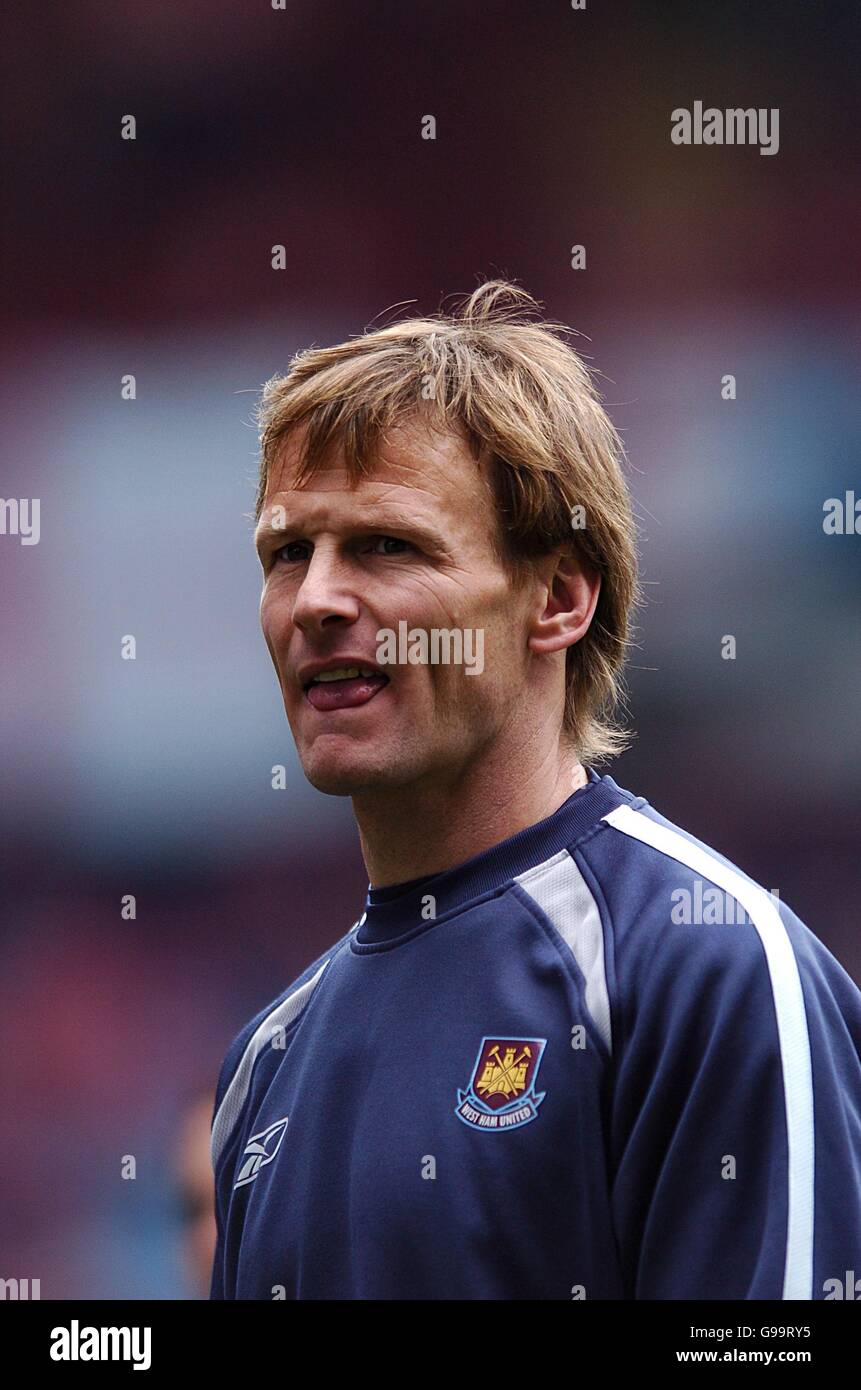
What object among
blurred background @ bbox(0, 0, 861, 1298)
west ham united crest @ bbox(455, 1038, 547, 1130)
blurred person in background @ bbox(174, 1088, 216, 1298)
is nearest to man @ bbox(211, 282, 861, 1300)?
A: west ham united crest @ bbox(455, 1038, 547, 1130)

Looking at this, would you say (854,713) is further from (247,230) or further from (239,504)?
(247,230)

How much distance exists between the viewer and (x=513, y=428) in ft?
6.97

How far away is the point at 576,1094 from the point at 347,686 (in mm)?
600

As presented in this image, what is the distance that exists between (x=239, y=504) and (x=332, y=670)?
3.81 meters

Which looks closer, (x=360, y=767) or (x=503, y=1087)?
(x=503, y=1087)

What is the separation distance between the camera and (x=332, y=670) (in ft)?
6.72

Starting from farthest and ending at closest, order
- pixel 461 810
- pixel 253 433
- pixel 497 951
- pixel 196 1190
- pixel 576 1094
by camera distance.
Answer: pixel 253 433 → pixel 196 1190 → pixel 461 810 → pixel 497 951 → pixel 576 1094

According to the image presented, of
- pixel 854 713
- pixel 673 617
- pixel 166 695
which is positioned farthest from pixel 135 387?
pixel 854 713

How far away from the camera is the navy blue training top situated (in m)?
1.68

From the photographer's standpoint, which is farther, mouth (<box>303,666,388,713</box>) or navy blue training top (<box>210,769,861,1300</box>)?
mouth (<box>303,666,388,713</box>)

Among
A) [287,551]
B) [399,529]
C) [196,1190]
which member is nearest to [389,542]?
[399,529]

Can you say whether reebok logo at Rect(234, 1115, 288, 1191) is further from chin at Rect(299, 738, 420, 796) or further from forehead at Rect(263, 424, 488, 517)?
forehead at Rect(263, 424, 488, 517)

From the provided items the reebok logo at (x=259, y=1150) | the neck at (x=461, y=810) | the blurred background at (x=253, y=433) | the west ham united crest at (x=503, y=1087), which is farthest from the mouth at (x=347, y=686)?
the blurred background at (x=253, y=433)

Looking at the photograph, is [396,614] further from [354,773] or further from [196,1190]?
[196,1190]
